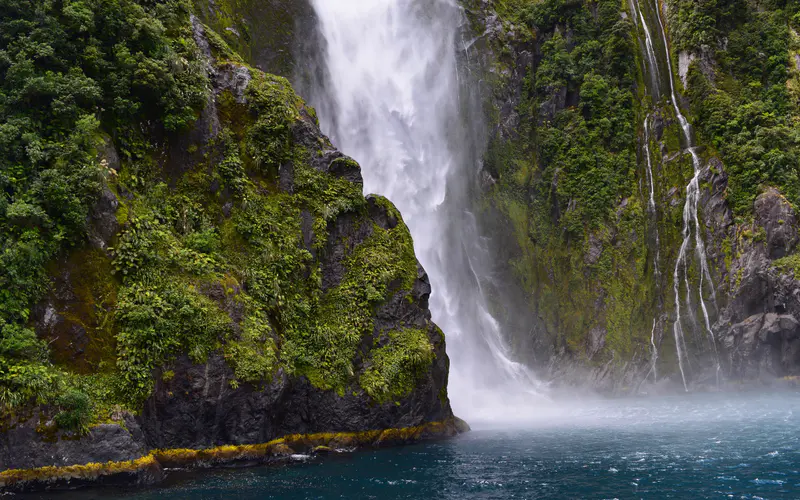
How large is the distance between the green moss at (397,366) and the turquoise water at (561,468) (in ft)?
6.59

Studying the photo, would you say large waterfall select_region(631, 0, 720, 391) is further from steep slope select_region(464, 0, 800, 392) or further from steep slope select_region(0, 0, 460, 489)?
steep slope select_region(0, 0, 460, 489)

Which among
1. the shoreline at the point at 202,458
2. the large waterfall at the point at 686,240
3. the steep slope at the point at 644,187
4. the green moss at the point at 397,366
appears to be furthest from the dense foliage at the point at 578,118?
the shoreline at the point at 202,458

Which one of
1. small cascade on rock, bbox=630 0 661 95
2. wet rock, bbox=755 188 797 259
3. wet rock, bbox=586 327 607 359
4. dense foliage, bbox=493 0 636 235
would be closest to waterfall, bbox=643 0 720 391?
wet rock, bbox=755 188 797 259

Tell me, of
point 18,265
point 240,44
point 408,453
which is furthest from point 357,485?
point 240,44

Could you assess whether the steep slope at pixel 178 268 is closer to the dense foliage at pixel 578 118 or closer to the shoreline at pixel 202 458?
the shoreline at pixel 202 458

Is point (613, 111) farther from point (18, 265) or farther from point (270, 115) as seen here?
point (18, 265)

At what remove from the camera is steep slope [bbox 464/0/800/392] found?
29.8 meters

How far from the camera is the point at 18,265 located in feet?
46.1

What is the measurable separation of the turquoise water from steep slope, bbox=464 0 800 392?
8.38m

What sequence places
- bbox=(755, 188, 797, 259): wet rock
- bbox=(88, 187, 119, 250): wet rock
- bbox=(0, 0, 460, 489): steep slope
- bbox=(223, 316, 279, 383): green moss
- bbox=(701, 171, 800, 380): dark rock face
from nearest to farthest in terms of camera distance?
bbox=(0, 0, 460, 489): steep slope → bbox=(88, 187, 119, 250): wet rock → bbox=(223, 316, 279, 383): green moss → bbox=(701, 171, 800, 380): dark rock face → bbox=(755, 188, 797, 259): wet rock

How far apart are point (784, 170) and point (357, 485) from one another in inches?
1125

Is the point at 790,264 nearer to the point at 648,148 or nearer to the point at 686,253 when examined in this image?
the point at 686,253

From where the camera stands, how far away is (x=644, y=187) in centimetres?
3391

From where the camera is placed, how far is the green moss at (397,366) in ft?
63.6
